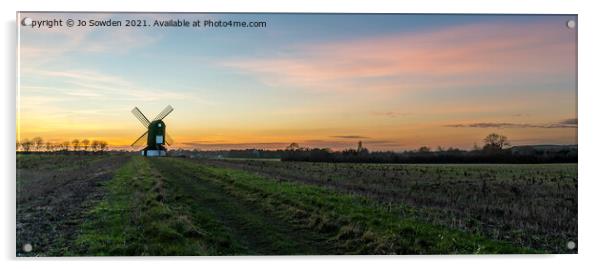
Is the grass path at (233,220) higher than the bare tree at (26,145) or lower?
lower

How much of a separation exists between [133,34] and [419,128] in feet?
13.8

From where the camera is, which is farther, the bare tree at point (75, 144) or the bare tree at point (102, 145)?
the bare tree at point (102, 145)

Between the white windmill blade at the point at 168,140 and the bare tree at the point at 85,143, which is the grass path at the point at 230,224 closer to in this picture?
the white windmill blade at the point at 168,140

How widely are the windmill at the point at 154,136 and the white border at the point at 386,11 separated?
1.45 m

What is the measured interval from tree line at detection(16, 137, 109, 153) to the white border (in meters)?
0.18

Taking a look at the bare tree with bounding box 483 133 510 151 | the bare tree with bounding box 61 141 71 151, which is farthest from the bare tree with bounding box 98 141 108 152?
the bare tree with bounding box 483 133 510 151

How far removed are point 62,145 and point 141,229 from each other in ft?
5.45

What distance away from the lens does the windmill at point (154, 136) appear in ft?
23.0

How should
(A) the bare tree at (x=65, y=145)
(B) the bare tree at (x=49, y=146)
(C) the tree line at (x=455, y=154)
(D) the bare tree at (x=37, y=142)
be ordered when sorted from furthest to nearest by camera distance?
(C) the tree line at (x=455, y=154)
(A) the bare tree at (x=65, y=145)
(B) the bare tree at (x=49, y=146)
(D) the bare tree at (x=37, y=142)

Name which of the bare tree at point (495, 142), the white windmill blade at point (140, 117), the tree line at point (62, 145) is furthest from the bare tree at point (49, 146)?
the bare tree at point (495, 142)

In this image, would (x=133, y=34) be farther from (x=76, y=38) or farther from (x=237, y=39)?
(x=237, y=39)

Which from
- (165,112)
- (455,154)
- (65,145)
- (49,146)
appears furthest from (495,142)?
(49,146)

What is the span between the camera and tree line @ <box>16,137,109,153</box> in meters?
7.11

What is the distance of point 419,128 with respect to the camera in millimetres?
7684
